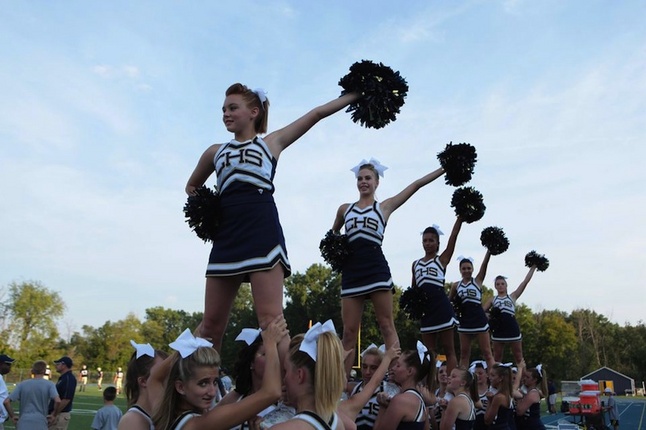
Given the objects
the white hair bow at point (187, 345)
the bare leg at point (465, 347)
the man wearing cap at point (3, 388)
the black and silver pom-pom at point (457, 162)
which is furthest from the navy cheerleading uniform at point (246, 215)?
the man wearing cap at point (3, 388)

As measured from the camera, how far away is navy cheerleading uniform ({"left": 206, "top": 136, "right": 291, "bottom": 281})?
11.6 feet

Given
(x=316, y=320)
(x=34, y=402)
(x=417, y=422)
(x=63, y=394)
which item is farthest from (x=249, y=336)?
(x=316, y=320)

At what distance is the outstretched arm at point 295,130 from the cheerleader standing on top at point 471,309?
5.44m

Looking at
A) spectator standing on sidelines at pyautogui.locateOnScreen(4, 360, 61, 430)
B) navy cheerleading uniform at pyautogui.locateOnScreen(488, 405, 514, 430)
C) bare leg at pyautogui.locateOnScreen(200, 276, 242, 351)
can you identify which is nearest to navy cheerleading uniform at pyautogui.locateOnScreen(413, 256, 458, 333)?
navy cheerleading uniform at pyautogui.locateOnScreen(488, 405, 514, 430)

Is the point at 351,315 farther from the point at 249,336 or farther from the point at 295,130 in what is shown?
the point at 295,130

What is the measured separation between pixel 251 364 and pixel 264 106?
161cm

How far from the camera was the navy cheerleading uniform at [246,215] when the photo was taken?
3529 millimetres

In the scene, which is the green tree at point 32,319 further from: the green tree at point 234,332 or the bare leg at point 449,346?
the bare leg at point 449,346

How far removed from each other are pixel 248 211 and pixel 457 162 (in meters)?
3.08

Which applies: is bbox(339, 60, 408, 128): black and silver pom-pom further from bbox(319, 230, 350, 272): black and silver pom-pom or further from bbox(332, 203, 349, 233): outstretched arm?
bbox(332, 203, 349, 233): outstretched arm

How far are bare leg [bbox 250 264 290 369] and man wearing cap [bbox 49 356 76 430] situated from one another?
7.88 m

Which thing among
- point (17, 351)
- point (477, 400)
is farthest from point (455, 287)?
point (17, 351)

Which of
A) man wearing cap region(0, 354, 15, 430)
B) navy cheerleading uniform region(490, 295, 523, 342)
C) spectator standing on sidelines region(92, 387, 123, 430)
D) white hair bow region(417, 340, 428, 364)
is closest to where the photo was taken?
white hair bow region(417, 340, 428, 364)

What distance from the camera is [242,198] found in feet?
12.2
